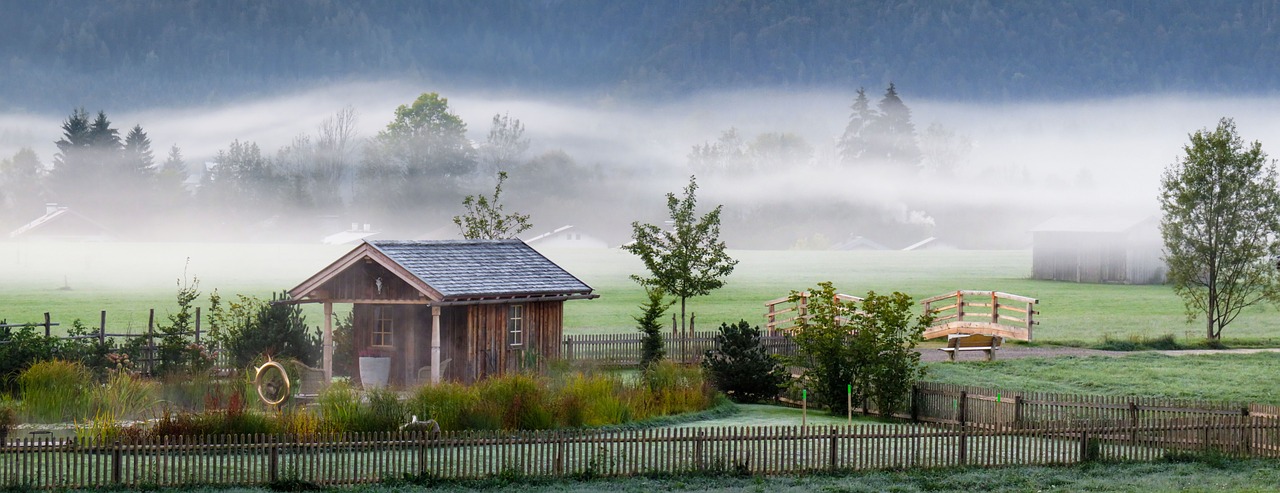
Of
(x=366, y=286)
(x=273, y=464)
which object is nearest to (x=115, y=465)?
(x=273, y=464)

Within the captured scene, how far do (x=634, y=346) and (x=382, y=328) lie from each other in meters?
9.02

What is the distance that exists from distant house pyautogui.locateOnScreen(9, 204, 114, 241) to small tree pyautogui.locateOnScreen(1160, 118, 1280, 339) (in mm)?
81908

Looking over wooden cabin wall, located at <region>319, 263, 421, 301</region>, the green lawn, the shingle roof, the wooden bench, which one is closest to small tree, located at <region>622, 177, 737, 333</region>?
the wooden bench

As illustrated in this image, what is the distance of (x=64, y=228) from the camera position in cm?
11056

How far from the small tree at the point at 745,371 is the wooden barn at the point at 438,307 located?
4.54 meters

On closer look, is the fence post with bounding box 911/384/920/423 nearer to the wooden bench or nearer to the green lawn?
the green lawn

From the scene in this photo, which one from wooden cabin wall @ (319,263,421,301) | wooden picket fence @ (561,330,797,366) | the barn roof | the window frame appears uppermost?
the barn roof

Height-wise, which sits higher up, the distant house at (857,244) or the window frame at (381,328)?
the distant house at (857,244)

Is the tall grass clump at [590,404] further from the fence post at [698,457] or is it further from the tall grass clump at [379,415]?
the fence post at [698,457]

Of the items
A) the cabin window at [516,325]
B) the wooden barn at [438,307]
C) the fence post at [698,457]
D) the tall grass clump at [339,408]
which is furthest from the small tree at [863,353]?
the tall grass clump at [339,408]

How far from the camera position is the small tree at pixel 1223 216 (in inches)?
1994

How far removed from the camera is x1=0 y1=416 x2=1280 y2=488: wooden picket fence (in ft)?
67.6

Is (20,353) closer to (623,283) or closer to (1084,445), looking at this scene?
(1084,445)

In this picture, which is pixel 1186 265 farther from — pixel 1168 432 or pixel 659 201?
pixel 659 201
